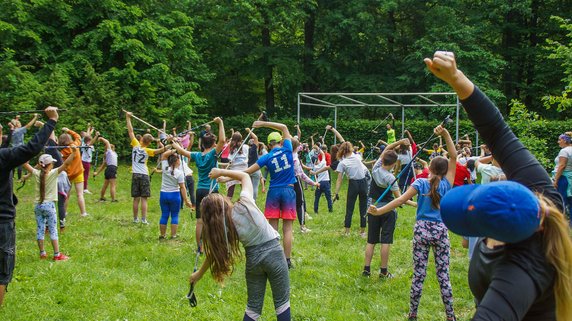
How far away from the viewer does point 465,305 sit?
6.82 metres

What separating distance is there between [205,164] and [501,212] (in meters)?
6.97

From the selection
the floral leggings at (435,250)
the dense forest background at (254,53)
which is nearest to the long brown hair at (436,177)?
the floral leggings at (435,250)

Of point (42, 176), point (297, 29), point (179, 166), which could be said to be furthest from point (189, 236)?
point (297, 29)

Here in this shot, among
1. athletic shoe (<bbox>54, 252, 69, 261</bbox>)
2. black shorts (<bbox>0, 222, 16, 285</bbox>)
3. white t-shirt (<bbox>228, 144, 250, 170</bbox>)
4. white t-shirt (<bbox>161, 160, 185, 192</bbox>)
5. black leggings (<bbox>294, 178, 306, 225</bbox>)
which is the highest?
black shorts (<bbox>0, 222, 16, 285</bbox>)

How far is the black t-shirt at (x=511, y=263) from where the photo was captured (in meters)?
1.79

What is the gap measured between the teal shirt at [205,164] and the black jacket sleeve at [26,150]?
3.40m

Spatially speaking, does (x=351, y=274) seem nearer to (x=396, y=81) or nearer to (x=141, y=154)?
(x=141, y=154)

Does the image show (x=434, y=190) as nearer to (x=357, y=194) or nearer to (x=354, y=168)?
(x=354, y=168)

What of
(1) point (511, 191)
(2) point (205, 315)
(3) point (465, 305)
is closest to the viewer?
(1) point (511, 191)

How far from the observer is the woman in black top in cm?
179

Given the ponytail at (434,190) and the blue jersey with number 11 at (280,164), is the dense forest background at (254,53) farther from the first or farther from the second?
the ponytail at (434,190)

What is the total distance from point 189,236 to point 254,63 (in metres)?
22.0

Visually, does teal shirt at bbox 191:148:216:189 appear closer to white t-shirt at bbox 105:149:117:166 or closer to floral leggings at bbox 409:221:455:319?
floral leggings at bbox 409:221:455:319

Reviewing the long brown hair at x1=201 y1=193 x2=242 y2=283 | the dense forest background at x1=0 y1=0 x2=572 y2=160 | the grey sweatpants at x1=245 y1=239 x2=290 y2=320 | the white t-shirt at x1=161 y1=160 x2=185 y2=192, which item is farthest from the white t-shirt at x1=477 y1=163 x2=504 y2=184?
the dense forest background at x1=0 y1=0 x2=572 y2=160
